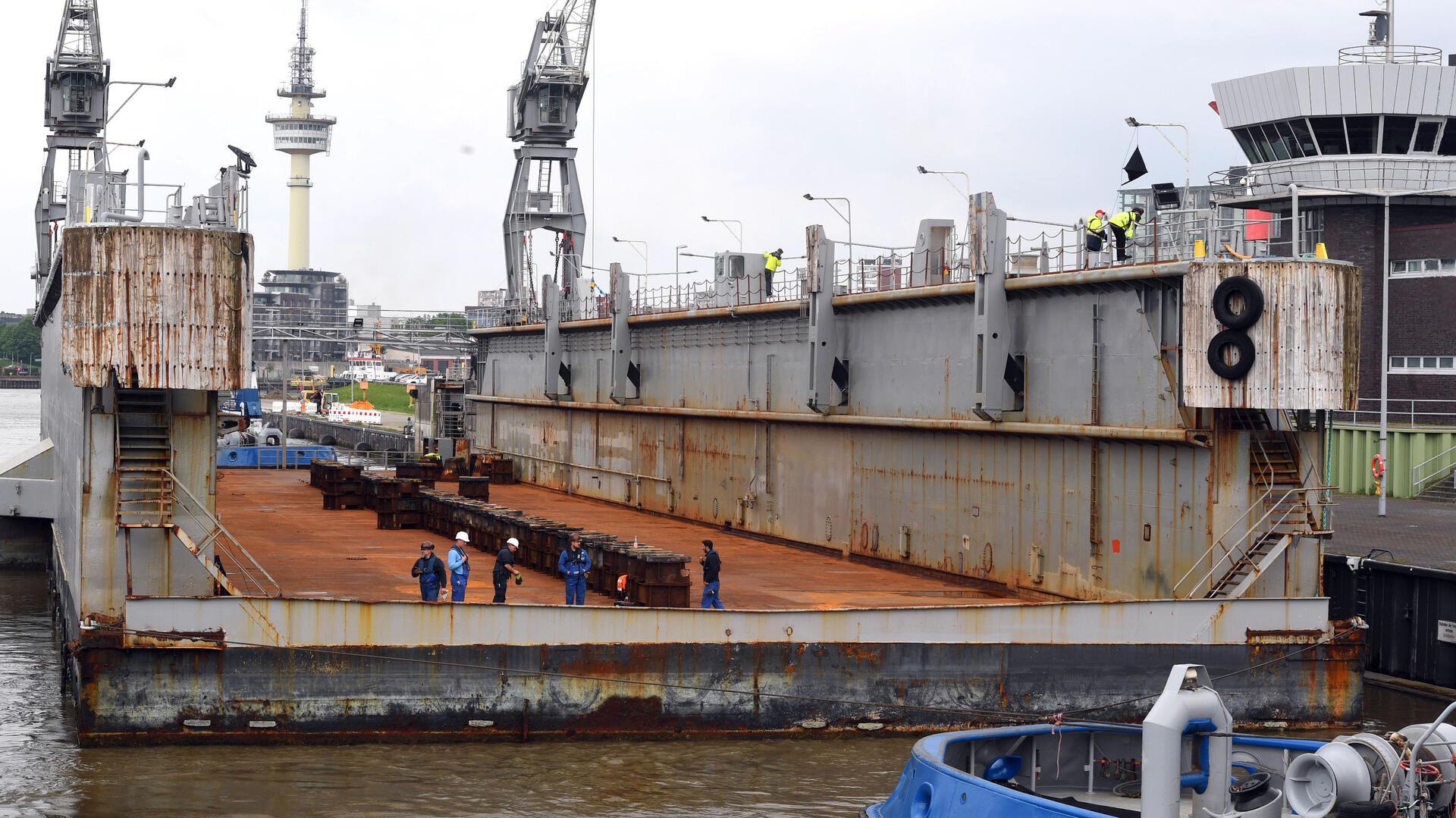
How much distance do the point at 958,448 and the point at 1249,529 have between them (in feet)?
25.0

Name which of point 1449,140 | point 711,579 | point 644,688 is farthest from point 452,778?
point 1449,140

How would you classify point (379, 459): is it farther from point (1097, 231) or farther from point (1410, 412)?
point (1097, 231)

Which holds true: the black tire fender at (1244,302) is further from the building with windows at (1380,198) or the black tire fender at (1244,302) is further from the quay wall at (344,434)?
the quay wall at (344,434)

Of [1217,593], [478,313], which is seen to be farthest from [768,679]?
[478,313]

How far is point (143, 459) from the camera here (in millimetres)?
23359

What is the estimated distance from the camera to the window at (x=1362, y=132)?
48188 millimetres

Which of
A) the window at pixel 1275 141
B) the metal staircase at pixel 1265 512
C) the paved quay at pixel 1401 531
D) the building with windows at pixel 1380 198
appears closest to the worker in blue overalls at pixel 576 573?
the metal staircase at pixel 1265 512

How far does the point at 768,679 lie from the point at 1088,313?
894 cm

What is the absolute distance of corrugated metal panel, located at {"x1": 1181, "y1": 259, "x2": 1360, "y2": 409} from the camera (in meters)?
24.0

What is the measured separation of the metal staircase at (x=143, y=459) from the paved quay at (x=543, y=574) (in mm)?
2619

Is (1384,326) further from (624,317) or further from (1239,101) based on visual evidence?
(624,317)

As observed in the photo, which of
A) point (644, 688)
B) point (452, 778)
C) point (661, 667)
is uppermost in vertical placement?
point (661, 667)

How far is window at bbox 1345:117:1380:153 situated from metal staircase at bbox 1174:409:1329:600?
27292 millimetres

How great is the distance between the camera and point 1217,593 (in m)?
24.5
